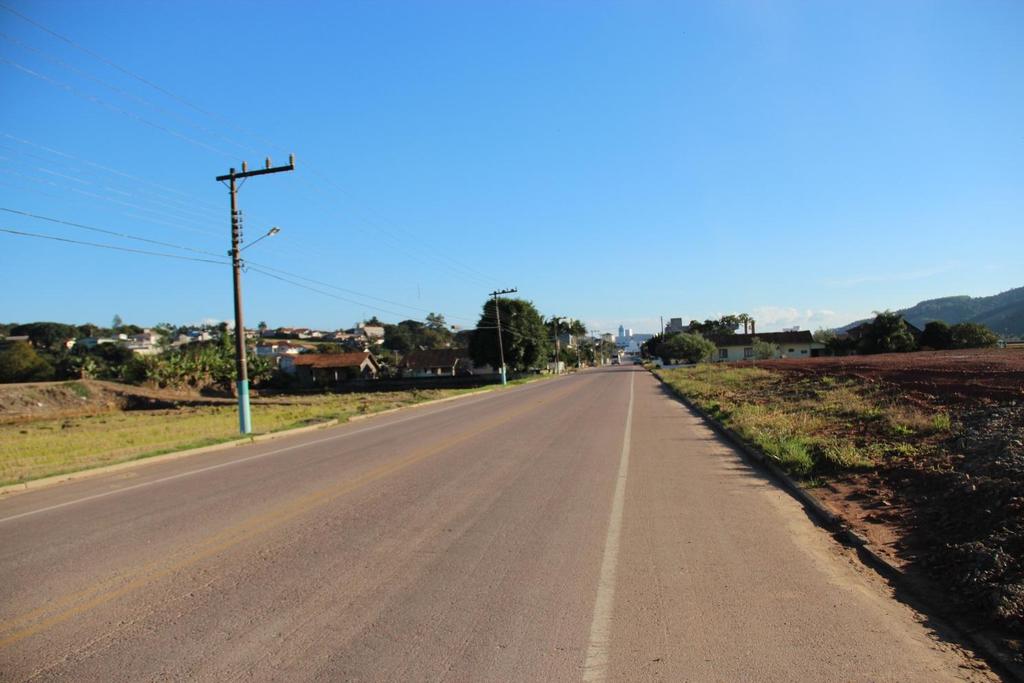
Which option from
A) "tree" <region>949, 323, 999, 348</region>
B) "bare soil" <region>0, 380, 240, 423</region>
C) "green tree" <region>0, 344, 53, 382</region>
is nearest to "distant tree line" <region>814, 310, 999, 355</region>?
"tree" <region>949, 323, 999, 348</region>

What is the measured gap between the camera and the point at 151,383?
64500 millimetres

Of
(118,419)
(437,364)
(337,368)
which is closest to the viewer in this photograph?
(118,419)

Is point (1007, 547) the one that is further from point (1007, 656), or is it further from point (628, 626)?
point (628, 626)

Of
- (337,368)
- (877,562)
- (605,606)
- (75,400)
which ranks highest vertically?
(337,368)

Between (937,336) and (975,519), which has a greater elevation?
(937,336)

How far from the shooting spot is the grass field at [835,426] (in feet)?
34.7

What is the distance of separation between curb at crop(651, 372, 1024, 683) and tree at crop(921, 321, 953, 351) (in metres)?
77.2

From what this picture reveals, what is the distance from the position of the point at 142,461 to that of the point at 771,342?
11253 cm

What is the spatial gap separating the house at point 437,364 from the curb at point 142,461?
3469 inches

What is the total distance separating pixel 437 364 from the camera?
111m

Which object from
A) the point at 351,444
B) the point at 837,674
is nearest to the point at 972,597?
the point at 837,674

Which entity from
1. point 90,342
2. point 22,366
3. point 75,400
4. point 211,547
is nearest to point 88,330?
point 90,342

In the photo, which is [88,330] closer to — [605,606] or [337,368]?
[337,368]

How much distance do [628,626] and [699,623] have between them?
1.66 ft
